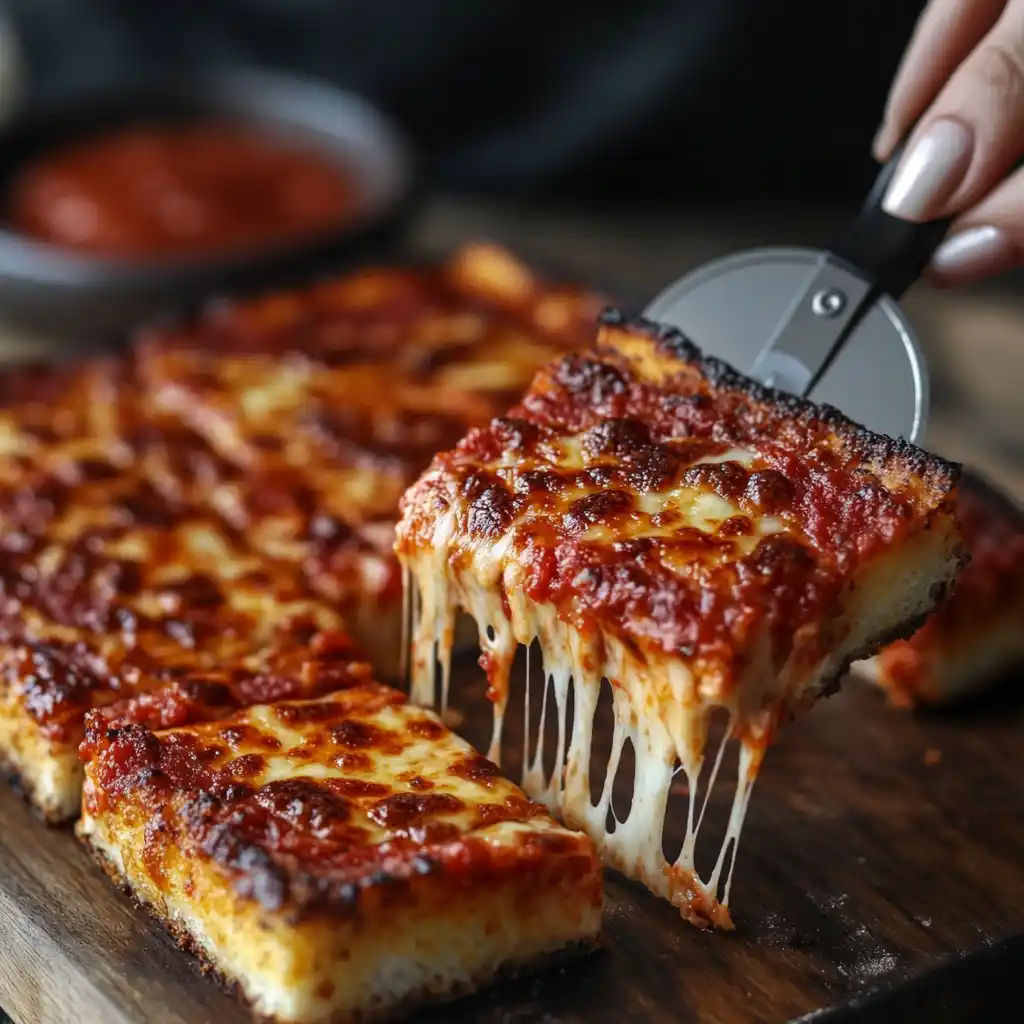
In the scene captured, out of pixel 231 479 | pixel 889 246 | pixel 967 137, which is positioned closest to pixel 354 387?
pixel 231 479

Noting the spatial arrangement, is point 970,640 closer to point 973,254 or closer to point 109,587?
point 973,254

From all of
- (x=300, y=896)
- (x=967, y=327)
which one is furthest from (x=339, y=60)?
(x=300, y=896)

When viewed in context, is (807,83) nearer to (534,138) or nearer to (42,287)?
(534,138)

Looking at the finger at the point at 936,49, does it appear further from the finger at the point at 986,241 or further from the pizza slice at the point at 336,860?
the pizza slice at the point at 336,860

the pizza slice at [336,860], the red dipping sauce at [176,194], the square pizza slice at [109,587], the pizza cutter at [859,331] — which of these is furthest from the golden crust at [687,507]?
the red dipping sauce at [176,194]

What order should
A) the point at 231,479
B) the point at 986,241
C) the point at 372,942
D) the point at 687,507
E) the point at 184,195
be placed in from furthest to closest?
the point at 184,195 → the point at 231,479 → the point at 986,241 → the point at 687,507 → the point at 372,942

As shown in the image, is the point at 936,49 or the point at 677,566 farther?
the point at 936,49

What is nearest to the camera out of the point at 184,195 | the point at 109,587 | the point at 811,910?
the point at 811,910

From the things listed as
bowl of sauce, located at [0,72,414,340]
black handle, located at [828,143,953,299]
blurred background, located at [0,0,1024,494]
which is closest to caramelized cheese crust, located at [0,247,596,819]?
bowl of sauce, located at [0,72,414,340]
